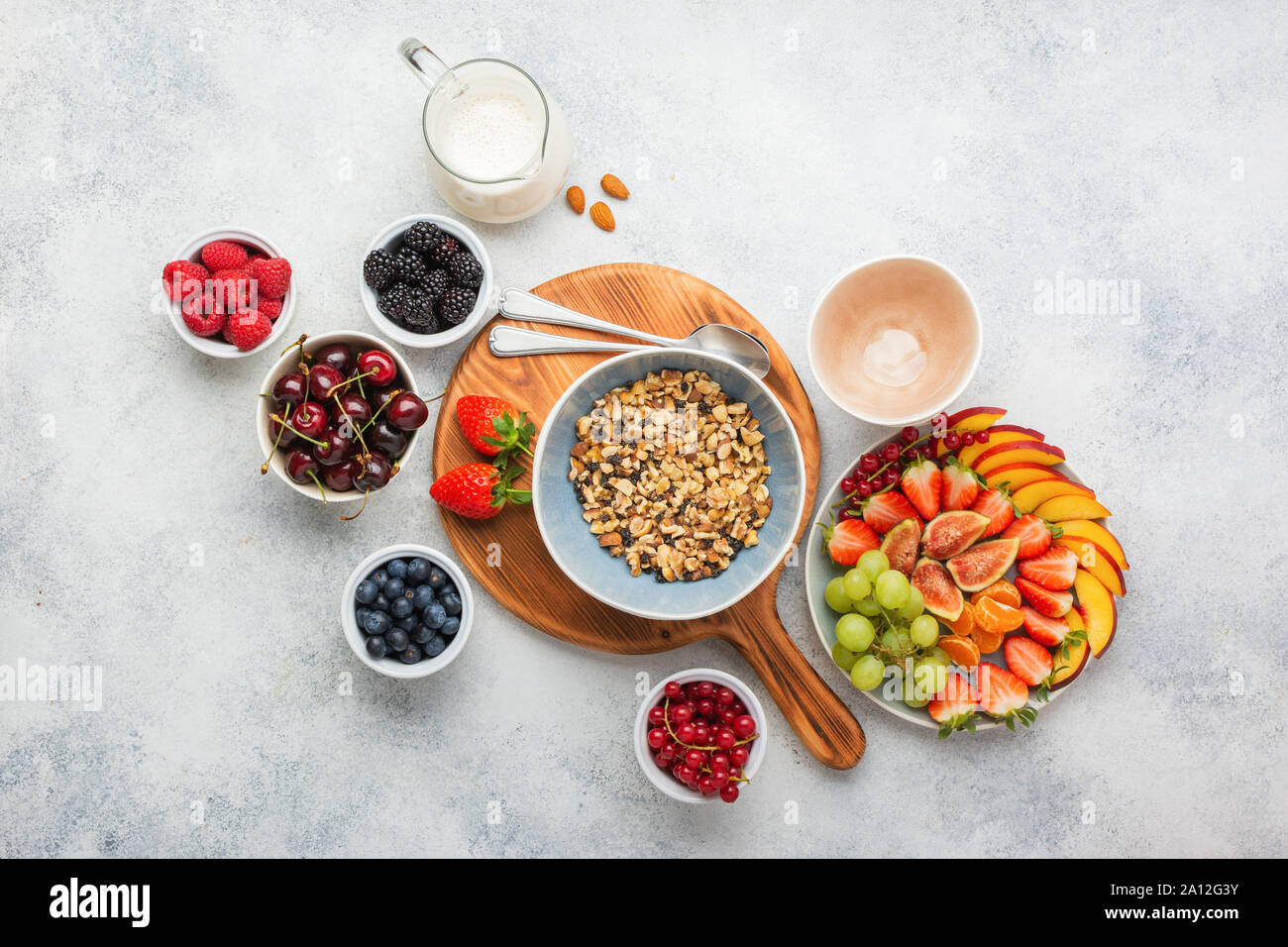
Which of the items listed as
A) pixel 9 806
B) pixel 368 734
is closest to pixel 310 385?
pixel 368 734

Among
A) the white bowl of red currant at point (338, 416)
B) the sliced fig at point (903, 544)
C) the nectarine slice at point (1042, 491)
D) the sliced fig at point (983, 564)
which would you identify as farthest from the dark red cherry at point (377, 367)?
the nectarine slice at point (1042, 491)

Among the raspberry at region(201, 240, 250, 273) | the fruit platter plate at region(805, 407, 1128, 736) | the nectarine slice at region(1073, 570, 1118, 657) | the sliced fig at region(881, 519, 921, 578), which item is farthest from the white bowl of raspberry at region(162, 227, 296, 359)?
the nectarine slice at region(1073, 570, 1118, 657)

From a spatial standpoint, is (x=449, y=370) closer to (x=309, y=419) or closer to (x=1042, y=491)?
(x=309, y=419)

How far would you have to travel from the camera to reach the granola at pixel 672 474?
1659mm

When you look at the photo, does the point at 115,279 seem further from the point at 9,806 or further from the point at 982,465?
the point at 982,465

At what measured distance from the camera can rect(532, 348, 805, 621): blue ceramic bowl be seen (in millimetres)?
1591

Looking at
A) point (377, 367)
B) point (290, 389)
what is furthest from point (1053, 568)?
point (290, 389)

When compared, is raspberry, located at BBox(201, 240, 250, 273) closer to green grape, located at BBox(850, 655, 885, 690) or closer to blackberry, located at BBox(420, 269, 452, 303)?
blackberry, located at BBox(420, 269, 452, 303)

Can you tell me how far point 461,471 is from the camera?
1.64m

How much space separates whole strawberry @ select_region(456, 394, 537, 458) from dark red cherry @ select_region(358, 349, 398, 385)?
0.14m

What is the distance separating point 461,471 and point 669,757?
661 mm

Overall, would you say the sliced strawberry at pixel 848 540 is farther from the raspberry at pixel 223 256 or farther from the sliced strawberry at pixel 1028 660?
the raspberry at pixel 223 256

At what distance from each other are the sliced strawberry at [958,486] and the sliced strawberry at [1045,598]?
19 centimetres

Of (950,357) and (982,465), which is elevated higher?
(950,357)
